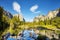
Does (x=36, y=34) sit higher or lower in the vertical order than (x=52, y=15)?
lower

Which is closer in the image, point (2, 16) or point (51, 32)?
point (2, 16)

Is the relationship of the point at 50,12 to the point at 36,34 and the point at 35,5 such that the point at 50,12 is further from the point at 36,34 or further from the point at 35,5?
the point at 36,34

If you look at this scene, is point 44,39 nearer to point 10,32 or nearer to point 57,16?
point 57,16

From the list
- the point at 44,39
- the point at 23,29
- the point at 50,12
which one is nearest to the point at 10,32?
the point at 23,29

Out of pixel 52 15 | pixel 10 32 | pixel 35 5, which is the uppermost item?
pixel 35 5

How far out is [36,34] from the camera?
3879 millimetres

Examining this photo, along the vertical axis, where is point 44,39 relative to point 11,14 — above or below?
below

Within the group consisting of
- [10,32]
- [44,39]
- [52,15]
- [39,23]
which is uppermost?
[52,15]

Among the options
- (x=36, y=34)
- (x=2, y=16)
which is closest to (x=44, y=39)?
Result: (x=36, y=34)

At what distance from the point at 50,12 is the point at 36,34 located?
793 millimetres

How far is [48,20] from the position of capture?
3838 mm

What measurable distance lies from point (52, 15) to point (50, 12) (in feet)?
0.44

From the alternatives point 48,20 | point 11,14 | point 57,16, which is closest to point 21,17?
point 11,14

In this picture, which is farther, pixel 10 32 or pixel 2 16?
pixel 10 32
